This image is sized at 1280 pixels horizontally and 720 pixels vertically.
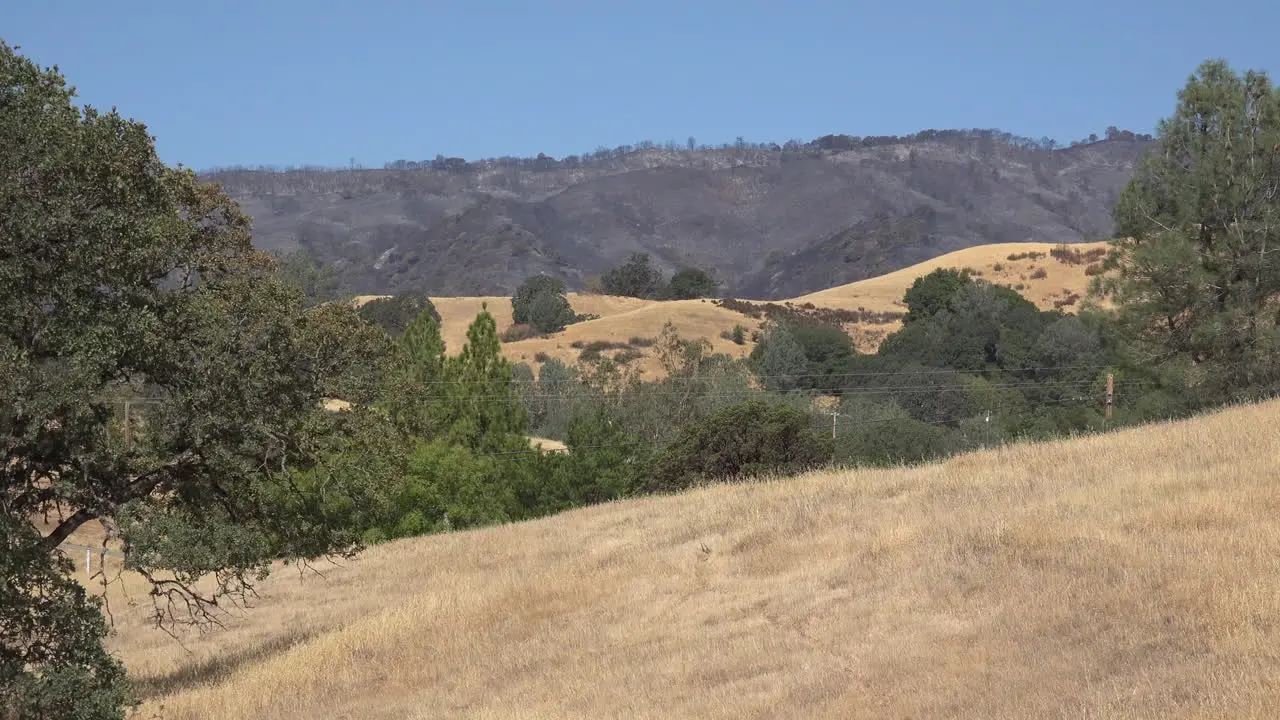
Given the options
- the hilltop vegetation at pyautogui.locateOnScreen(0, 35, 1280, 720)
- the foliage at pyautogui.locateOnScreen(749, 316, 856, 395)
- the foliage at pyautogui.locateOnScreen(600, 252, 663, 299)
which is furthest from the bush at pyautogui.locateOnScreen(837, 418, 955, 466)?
the foliage at pyautogui.locateOnScreen(600, 252, 663, 299)

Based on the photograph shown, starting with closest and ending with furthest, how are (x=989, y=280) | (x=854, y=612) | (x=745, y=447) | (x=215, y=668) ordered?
(x=854, y=612) < (x=215, y=668) < (x=745, y=447) < (x=989, y=280)

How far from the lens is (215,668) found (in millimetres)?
19172

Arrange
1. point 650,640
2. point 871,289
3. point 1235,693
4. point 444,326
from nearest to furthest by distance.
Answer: point 1235,693 < point 650,640 < point 444,326 < point 871,289

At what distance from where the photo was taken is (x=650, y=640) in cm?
1566

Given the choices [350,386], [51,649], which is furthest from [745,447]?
[51,649]

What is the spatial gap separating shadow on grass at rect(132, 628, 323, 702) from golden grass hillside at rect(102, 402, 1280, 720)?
0.12 m

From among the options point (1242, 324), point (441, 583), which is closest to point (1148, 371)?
point (1242, 324)

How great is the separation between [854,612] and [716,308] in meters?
104

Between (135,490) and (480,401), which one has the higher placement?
(135,490)

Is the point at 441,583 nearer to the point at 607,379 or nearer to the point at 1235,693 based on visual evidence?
the point at 1235,693

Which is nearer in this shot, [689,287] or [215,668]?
[215,668]

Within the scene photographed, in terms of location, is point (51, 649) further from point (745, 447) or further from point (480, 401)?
point (480, 401)

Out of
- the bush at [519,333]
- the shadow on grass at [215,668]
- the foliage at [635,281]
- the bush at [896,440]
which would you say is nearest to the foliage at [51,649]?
the shadow on grass at [215,668]

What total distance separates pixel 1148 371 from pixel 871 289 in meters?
104
